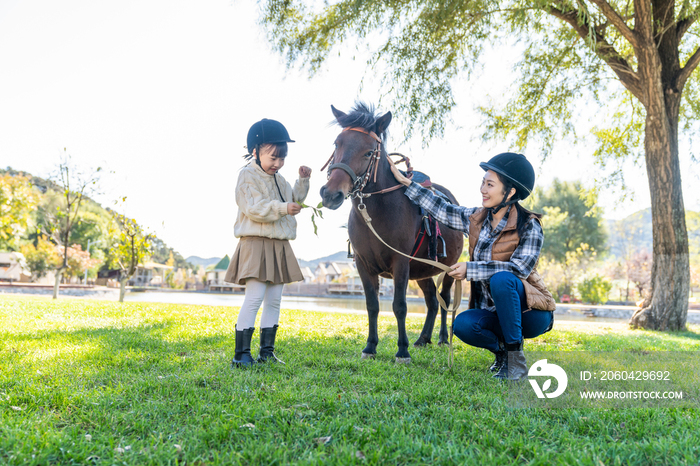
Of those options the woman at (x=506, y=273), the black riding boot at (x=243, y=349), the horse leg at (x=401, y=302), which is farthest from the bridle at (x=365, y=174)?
the black riding boot at (x=243, y=349)

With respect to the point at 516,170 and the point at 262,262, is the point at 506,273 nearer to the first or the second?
the point at 516,170

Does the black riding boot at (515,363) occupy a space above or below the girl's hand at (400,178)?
below

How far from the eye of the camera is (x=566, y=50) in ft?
28.5

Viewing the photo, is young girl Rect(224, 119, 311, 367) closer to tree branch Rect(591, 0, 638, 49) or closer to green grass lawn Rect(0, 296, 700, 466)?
green grass lawn Rect(0, 296, 700, 466)

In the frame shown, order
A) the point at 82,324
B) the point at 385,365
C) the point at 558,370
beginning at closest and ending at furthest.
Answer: the point at 558,370 < the point at 385,365 < the point at 82,324

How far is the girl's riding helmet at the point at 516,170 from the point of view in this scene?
109 inches

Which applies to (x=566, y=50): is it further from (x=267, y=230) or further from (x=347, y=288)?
(x=347, y=288)

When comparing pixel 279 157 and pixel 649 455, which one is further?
pixel 279 157

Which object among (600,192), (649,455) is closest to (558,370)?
(649,455)

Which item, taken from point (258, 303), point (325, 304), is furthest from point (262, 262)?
point (325, 304)

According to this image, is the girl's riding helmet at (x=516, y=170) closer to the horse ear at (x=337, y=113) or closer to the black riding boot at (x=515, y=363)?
the black riding boot at (x=515, y=363)

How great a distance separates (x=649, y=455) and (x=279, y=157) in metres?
2.74

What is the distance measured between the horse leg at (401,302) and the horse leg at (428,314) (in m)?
1.00

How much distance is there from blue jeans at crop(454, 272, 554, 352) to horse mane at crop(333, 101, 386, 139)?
1.57 metres
